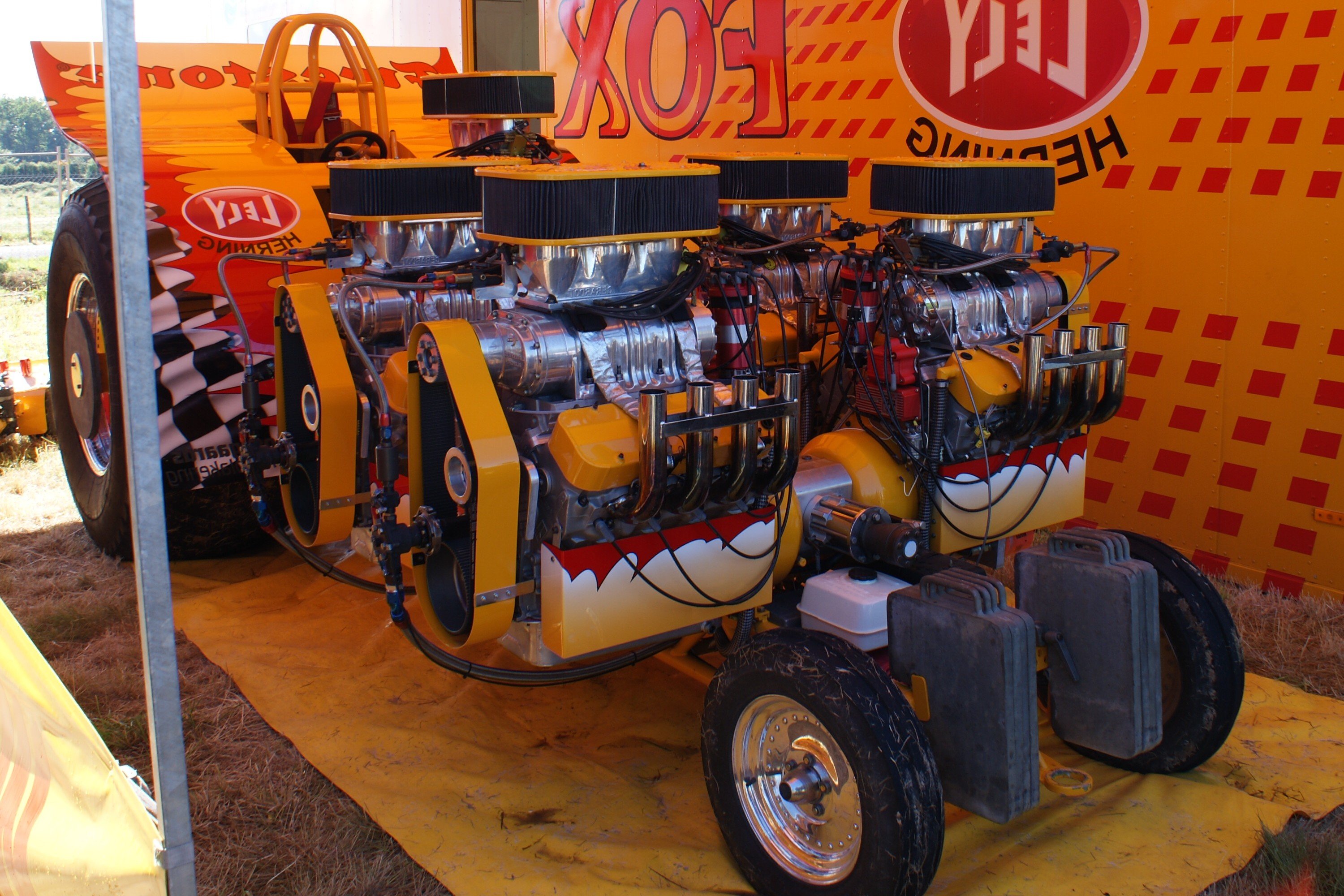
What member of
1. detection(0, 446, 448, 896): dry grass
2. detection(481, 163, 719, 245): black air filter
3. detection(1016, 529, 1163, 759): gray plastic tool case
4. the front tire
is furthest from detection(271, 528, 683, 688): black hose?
the front tire

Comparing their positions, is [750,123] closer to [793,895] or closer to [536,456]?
[536,456]

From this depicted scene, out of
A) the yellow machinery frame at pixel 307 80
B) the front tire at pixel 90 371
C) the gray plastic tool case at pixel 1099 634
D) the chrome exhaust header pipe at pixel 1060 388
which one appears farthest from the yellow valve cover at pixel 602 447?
the yellow machinery frame at pixel 307 80

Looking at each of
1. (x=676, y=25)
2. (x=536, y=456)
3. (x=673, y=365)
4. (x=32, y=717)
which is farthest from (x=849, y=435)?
(x=676, y=25)

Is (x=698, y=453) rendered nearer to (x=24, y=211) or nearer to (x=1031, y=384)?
(x=1031, y=384)

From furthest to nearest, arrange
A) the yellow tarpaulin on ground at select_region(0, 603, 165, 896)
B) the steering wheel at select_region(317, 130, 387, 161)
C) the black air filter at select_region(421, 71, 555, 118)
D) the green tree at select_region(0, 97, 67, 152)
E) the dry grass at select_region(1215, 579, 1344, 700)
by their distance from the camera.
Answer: the black air filter at select_region(421, 71, 555, 118), the steering wheel at select_region(317, 130, 387, 161), the dry grass at select_region(1215, 579, 1344, 700), the green tree at select_region(0, 97, 67, 152), the yellow tarpaulin on ground at select_region(0, 603, 165, 896)

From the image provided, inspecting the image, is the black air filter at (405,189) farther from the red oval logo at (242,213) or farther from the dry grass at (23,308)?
the dry grass at (23,308)

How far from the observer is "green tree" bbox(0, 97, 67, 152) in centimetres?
211

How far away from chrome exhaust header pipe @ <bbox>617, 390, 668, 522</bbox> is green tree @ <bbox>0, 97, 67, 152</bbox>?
1339 millimetres

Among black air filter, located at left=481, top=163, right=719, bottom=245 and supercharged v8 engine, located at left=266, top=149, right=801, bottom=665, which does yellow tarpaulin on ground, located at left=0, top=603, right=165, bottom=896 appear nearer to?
supercharged v8 engine, located at left=266, top=149, right=801, bottom=665

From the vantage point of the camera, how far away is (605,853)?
8.87 ft

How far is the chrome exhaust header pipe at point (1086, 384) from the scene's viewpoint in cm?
321

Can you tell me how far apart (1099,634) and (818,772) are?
0.76 m

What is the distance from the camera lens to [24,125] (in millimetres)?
2248

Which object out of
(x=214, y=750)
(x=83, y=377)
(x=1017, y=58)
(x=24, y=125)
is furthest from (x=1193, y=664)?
(x=83, y=377)
